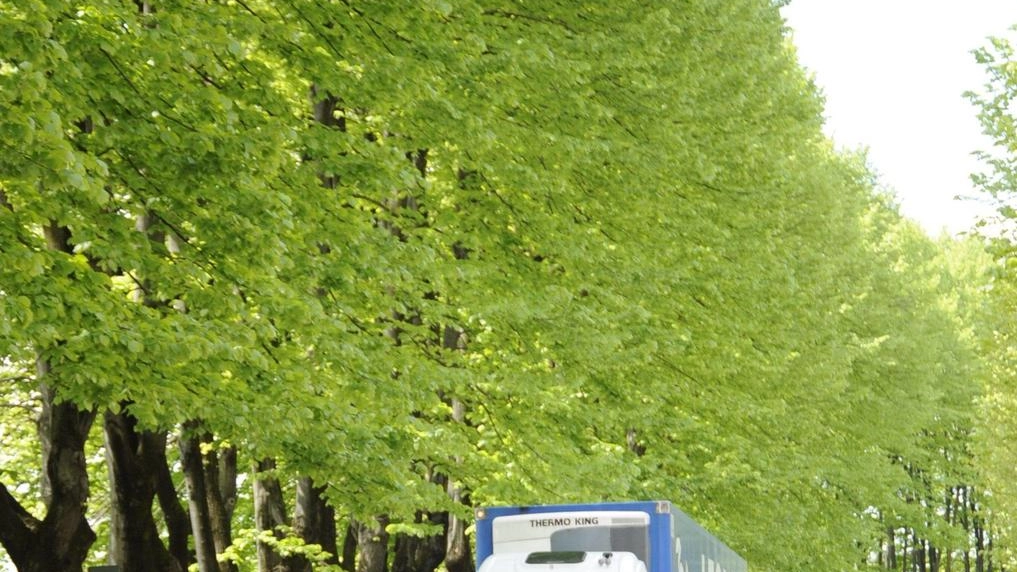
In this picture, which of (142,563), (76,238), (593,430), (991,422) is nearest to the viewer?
(76,238)

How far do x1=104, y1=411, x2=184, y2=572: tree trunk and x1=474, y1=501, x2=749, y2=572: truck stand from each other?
214 inches

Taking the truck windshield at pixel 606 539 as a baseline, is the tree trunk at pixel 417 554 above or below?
above

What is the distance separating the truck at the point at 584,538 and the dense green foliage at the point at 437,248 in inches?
73.4

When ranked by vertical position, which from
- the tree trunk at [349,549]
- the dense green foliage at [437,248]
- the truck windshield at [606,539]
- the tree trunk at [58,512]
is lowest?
the truck windshield at [606,539]

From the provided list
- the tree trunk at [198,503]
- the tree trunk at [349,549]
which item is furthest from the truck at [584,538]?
the tree trunk at [349,549]

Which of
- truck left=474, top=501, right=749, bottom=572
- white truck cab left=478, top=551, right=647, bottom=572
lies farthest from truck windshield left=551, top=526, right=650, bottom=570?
white truck cab left=478, top=551, right=647, bottom=572

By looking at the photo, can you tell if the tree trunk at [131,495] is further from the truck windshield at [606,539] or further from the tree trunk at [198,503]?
the truck windshield at [606,539]

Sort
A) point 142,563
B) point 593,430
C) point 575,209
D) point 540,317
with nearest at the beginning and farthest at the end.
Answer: point 142,563
point 540,317
point 575,209
point 593,430

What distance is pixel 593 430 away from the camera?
24656 millimetres

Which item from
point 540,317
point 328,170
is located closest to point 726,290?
point 540,317

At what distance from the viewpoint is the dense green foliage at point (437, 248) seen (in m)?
11.7

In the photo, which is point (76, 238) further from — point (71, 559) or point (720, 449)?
point (720, 449)

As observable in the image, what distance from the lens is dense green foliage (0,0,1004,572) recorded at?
1170 centimetres

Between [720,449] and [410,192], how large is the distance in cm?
1349
